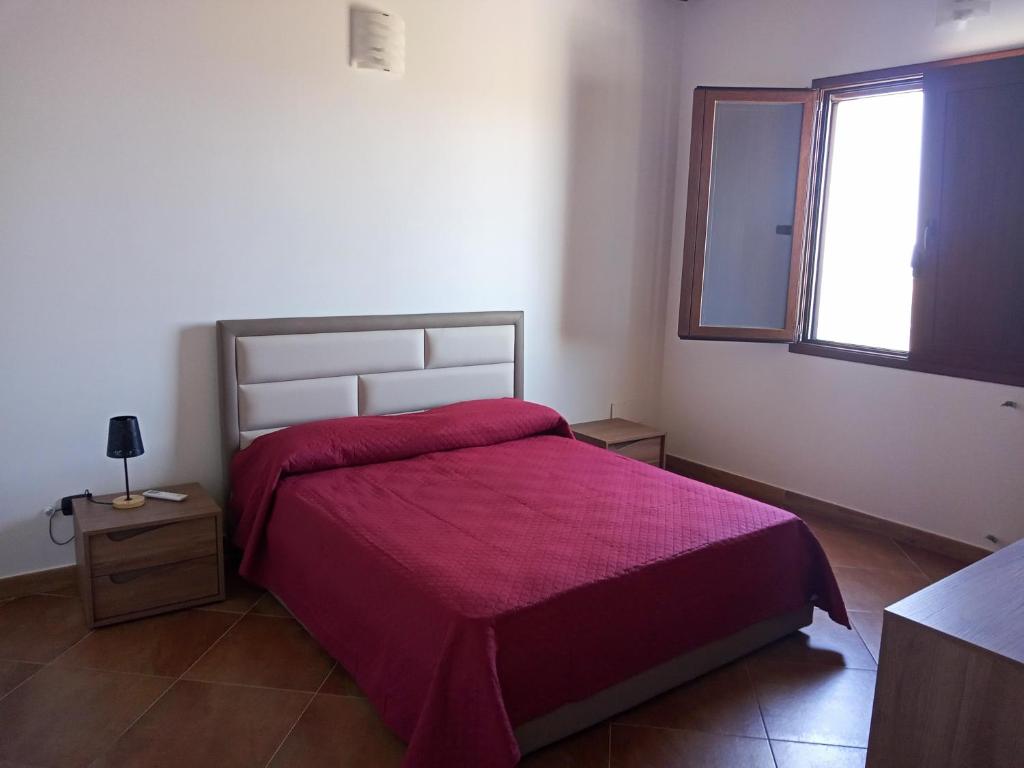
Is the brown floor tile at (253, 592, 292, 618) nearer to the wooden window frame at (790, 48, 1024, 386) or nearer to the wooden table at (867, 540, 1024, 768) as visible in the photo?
the wooden table at (867, 540, 1024, 768)

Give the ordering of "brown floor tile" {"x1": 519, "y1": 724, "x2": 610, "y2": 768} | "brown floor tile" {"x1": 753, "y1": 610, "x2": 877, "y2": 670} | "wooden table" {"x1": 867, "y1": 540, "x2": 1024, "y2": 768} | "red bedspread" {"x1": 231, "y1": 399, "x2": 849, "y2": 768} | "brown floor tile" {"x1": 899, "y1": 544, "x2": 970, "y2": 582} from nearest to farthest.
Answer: "wooden table" {"x1": 867, "y1": 540, "x2": 1024, "y2": 768}
"red bedspread" {"x1": 231, "y1": 399, "x2": 849, "y2": 768}
"brown floor tile" {"x1": 519, "y1": 724, "x2": 610, "y2": 768}
"brown floor tile" {"x1": 753, "y1": 610, "x2": 877, "y2": 670}
"brown floor tile" {"x1": 899, "y1": 544, "x2": 970, "y2": 582}

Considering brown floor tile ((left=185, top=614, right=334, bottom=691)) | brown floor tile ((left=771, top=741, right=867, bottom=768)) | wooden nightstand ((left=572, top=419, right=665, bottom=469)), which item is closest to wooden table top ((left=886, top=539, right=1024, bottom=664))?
brown floor tile ((left=771, top=741, right=867, bottom=768))

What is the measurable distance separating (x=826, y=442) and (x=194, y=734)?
312cm

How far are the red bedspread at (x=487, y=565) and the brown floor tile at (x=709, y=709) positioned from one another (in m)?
0.15

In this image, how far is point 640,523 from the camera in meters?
2.53

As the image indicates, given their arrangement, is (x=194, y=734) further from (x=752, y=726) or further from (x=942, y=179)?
(x=942, y=179)

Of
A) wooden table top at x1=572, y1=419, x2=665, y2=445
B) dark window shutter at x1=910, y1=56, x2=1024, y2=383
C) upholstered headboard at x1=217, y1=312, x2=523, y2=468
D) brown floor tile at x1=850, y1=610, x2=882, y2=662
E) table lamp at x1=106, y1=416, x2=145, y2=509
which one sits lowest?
brown floor tile at x1=850, y1=610, x2=882, y2=662

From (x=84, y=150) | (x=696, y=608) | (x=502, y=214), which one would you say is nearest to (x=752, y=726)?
(x=696, y=608)

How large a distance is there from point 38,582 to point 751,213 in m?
3.59

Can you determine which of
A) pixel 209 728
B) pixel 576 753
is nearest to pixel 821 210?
pixel 576 753

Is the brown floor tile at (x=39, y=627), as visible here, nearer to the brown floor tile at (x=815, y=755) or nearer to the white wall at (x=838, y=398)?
the brown floor tile at (x=815, y=755)

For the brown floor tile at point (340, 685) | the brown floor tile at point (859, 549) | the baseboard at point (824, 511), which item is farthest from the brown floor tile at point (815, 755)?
the baseboard at point (824, 511)

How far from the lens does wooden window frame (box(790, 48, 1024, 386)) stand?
3.32 meters

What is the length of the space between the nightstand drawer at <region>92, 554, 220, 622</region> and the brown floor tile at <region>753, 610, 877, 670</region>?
1937 millimetres
